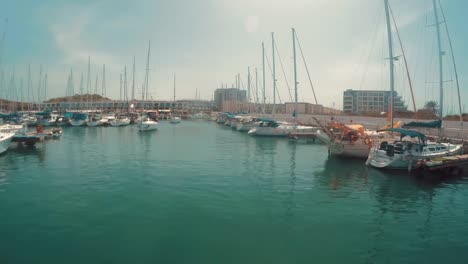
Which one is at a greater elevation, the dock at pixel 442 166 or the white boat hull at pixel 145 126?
the white boat hull at pixel 145 126

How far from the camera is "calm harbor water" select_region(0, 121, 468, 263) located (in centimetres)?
1162

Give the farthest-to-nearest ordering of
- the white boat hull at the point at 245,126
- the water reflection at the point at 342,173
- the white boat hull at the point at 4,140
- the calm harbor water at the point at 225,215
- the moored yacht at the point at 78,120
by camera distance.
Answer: the moored yacht at the point at 78,120, the white boat hull at the point at 245,126, the white boat hull at the point at 4,140, the water reflection at the point at 342,173, the calm harbor water at the point at 225,215

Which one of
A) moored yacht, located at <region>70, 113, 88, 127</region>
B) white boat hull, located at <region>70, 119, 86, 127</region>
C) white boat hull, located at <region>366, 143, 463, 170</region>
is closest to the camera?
white boat hull, located at <region>366, 143, 463, 170</region>

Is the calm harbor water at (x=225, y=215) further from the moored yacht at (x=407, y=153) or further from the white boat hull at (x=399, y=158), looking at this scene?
the moored yacht at (x=407, y=153)

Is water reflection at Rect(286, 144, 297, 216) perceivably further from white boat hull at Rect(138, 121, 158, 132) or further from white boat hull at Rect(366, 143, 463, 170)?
white boat hull at Rect(138, 121, 158, 132)

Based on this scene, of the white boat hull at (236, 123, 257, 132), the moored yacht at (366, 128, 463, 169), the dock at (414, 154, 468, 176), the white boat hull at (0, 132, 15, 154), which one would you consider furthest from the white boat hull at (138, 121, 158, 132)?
the dock at (414, 154, 468, 176)

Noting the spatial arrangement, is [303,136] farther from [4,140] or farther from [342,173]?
[4,140]

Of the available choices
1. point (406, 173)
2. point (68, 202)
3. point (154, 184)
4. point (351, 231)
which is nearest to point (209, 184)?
point (154, 184)

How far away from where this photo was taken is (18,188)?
2039 centimetres

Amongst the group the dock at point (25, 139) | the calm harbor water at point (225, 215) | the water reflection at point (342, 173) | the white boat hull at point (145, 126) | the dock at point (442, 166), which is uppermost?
the white boat hull at point (145, 126)

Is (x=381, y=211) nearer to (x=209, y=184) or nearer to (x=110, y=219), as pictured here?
(x=209, y=184)

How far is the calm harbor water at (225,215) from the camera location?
11617 mm

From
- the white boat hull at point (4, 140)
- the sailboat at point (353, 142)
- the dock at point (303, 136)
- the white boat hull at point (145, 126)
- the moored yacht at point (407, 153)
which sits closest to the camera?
the moored yacht at point (407, 153)

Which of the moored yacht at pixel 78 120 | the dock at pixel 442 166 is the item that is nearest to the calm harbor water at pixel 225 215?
the dock at pixel 442 166
